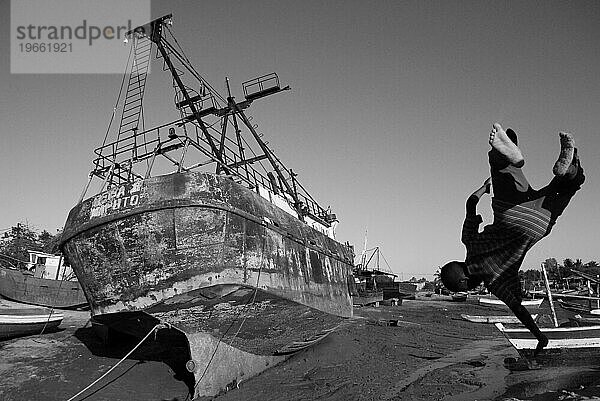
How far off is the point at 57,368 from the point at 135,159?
14.5ft

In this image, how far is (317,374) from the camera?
305 inches

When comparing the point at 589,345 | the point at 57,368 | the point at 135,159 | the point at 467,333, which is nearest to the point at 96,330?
the point at 57,368

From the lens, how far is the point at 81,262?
6.34 meters

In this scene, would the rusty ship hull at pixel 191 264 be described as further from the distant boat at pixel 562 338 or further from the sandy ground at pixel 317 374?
the distant boat at pixel 562 338

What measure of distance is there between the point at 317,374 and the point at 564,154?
7.10 m

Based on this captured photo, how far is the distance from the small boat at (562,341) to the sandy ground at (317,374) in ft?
1.28

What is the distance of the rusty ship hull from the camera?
19.4 ft

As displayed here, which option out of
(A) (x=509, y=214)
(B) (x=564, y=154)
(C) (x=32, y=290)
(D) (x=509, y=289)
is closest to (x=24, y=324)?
(C) (x=32, y=290)

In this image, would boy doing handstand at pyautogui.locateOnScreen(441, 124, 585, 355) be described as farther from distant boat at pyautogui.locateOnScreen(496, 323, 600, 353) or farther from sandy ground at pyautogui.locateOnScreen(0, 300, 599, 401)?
distant boat at pyautogui.locateOnScreen(496, 323, 600, 353)

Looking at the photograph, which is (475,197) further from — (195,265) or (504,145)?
(195,265)

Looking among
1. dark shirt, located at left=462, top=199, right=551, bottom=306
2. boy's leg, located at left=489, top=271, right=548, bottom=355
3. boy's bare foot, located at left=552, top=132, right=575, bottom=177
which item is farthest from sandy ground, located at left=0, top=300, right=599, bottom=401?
boy's bare foot, located at left=552, top=132, right=575, bottom=177

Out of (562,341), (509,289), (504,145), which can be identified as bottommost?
(562,341)

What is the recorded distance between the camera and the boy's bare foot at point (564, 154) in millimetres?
1580

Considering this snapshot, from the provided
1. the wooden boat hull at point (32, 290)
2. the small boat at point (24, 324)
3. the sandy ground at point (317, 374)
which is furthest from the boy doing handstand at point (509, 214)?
the wooden boat hull at point (32, 290)
